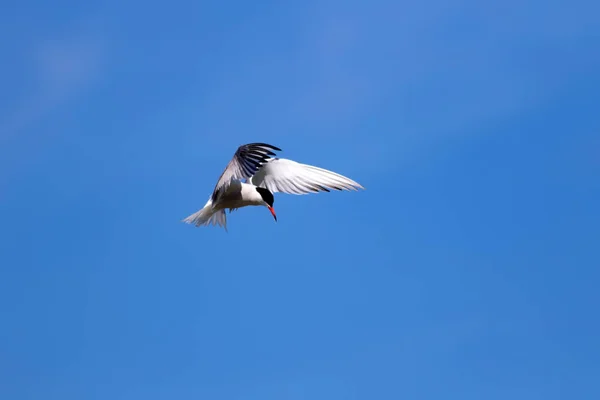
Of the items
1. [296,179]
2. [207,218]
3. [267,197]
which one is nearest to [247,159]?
[267,197]

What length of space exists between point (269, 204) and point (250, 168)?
3.01 meters

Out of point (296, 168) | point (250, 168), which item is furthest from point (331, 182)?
point (250, 168)

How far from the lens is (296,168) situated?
21781mm

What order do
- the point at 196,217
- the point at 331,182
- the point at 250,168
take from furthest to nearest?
the point at 196,217
the point at 331,182
the point at 250,168

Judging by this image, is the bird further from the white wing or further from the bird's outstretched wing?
the bird's outstretched wing

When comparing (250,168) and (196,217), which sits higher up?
(196,217)

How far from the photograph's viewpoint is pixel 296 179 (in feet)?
70.4

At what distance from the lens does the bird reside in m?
20.6

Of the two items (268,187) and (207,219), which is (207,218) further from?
(268,187)

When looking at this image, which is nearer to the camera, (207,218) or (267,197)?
(267,197)

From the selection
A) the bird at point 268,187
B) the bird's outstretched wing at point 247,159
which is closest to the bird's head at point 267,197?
the bird at point 268,187

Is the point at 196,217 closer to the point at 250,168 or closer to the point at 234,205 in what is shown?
the point at 234,205

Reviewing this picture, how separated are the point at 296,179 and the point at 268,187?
64 cm

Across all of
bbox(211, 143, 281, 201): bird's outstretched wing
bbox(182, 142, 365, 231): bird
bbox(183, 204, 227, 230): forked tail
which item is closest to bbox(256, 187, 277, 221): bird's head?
bbox(182, 142, 365, 231): bird
